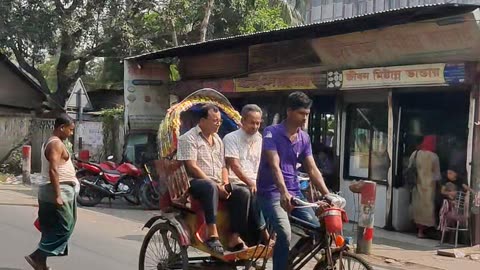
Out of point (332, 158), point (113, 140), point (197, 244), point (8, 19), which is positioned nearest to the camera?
point (197, 244)

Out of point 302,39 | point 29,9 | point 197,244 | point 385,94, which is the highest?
point 29,9

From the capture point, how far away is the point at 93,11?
23.6m

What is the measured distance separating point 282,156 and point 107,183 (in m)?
10.3

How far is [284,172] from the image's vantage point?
5727mm

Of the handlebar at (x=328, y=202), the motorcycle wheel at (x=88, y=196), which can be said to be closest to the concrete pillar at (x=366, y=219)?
the handlebar at (x=328, y=202)

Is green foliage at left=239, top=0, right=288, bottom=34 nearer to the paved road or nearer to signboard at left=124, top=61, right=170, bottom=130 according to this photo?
signboard at left=124, top=61, right=170, bottom=130

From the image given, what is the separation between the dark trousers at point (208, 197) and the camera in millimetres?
6168

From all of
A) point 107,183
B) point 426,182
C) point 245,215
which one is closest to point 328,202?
point 245,215

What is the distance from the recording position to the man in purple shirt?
5.55 metres

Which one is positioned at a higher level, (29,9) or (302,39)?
(29,9)

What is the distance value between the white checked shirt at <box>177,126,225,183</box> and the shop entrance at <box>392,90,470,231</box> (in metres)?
6.26

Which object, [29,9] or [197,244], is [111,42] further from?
[197,244]

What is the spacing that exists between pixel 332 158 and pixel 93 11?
12.6 metres

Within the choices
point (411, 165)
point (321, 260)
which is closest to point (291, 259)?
point (321, 260)
